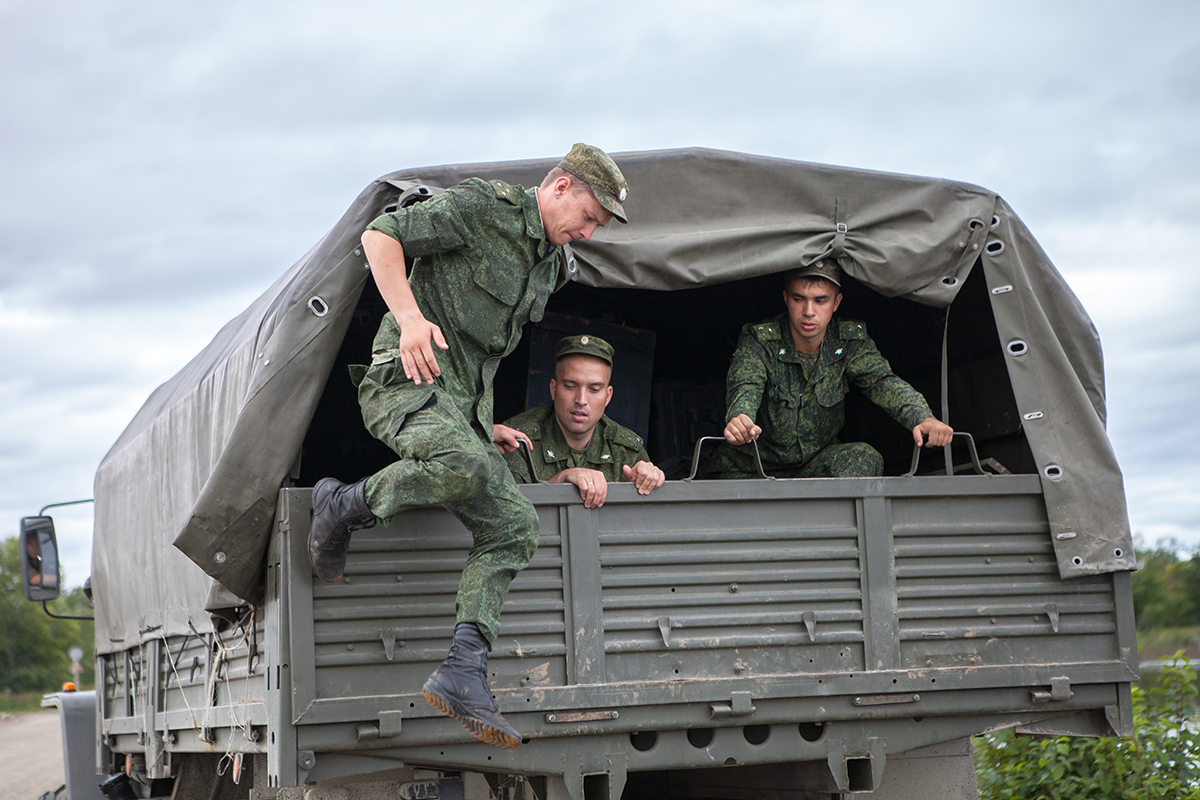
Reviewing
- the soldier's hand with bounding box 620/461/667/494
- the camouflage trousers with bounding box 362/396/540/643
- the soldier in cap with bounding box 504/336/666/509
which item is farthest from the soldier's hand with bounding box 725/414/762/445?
the camouflage trousers with bounding box 362/396/540/643

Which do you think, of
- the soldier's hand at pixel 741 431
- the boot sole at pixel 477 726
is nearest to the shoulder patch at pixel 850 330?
the soldier's hand at pixel 741 431

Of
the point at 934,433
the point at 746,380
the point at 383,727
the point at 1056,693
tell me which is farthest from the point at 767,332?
the point at 383,727

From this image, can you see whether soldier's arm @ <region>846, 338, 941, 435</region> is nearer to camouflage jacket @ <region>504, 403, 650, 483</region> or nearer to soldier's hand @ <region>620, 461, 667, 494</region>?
camouflage jacket @ <region>504, 403, 650, 483</region>

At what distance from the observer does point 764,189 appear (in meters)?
4.44

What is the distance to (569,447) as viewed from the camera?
4887mm

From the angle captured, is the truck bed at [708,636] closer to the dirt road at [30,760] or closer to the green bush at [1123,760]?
the green bush at [1123,760]

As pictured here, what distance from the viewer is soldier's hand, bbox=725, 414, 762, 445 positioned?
4.46 meters

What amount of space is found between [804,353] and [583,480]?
1.58m

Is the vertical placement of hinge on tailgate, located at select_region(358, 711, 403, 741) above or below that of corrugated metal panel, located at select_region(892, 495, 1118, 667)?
below

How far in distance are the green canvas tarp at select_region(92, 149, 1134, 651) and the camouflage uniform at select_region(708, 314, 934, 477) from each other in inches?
20.7

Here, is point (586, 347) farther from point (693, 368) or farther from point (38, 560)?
point (38, 560)

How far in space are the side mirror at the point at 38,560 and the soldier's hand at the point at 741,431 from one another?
4.73 meters

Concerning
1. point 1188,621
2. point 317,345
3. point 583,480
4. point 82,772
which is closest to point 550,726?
point 583,480

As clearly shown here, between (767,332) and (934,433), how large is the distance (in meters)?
0.87
